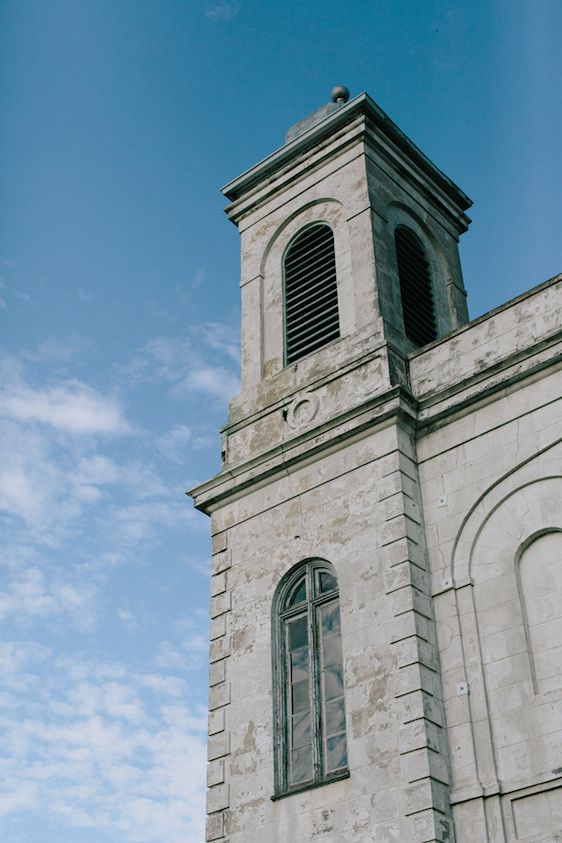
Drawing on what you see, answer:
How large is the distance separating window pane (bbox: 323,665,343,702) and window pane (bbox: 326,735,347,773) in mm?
589

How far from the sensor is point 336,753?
1463 cm

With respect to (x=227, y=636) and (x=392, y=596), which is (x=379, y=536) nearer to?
(x=392, y=596)

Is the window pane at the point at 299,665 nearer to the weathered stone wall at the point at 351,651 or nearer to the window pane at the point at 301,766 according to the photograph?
the weathered stone wall at the point at 351,651

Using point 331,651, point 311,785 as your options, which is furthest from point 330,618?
point 311,785

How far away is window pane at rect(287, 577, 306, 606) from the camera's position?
53.8ft

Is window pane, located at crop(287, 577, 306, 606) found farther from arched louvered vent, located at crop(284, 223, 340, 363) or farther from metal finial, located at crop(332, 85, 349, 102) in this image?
metal finial, located at crop(332, 85, 349, 102)

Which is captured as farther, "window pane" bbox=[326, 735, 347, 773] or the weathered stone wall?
"window pane" bbox=[326, 735, 347, 773]

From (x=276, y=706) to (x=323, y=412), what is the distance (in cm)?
460

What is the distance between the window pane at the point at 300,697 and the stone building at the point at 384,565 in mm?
28

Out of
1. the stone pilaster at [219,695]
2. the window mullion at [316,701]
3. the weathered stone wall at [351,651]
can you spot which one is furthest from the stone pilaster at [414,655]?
the stone pilaster at [219,695]

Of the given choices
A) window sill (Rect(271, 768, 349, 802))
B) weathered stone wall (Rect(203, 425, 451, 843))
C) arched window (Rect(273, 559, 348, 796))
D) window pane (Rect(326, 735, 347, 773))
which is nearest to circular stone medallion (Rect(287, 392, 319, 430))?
weathered stone wall (Rect(203, 425, 451, 843))

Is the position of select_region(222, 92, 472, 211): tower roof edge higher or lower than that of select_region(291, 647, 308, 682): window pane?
higher

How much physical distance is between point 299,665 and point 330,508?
90.6 inches

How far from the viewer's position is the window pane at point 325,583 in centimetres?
1608
